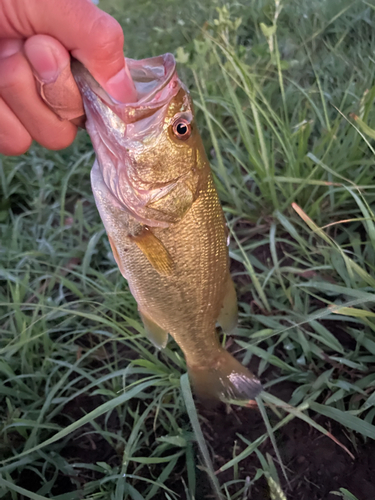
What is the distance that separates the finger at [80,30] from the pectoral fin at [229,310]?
87 centimetres

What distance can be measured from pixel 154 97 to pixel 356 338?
1350 millimetres

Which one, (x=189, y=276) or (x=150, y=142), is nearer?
(x=150, y=142)

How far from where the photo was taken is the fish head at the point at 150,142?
41.7 inches

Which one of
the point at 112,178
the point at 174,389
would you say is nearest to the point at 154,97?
the point at 112,178

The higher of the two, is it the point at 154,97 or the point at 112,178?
the point at 154,97

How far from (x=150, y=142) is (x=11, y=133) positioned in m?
0.57

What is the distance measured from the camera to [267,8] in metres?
3.14

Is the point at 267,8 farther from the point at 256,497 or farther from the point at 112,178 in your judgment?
the point at 256,497

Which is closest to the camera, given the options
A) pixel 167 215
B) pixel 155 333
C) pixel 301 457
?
pixel 167 215

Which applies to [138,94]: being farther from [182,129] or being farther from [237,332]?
[237,332]

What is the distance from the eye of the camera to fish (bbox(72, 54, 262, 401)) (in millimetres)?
1084

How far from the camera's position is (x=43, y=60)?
1.00 meters

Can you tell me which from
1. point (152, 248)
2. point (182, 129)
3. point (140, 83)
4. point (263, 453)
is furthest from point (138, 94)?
point (263, 453)

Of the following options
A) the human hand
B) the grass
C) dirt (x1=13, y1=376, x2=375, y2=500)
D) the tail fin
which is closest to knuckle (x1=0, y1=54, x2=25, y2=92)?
the human hand
